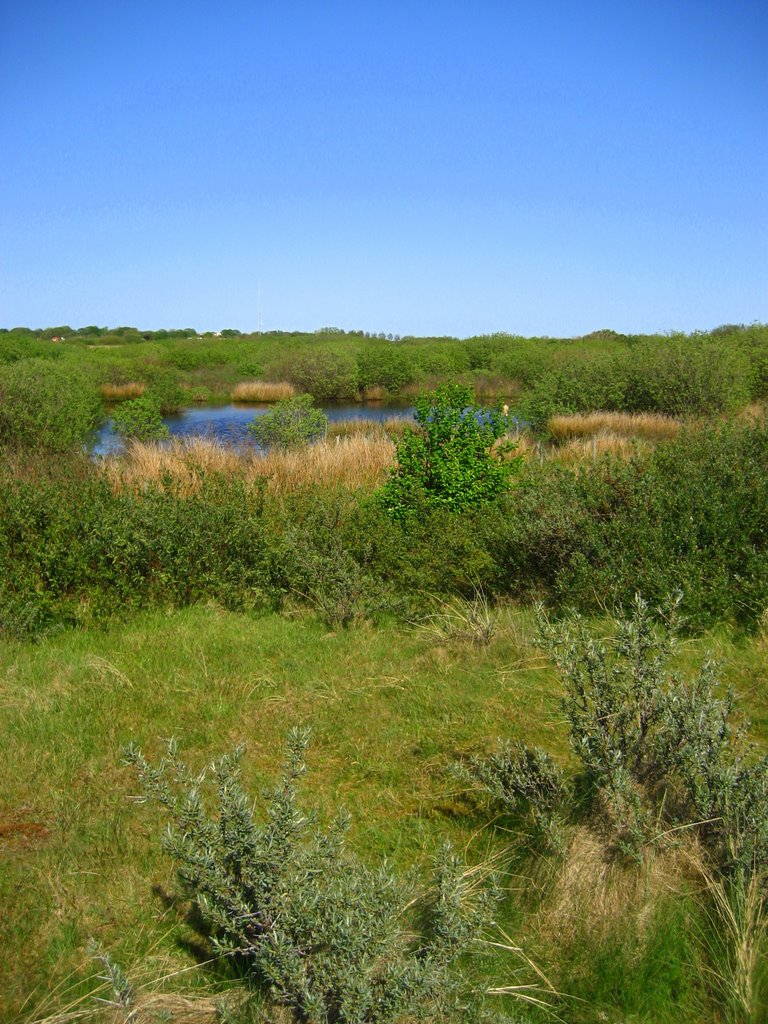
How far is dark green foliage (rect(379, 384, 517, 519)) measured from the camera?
7.14 m

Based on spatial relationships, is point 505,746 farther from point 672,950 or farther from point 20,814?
point 20,814

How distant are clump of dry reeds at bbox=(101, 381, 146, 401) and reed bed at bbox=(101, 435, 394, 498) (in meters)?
25.8

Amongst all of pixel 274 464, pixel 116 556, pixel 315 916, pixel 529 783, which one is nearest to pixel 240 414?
pixel 274 464

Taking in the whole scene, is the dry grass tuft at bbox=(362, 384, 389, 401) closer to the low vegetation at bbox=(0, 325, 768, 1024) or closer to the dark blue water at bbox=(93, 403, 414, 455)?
the dark blue water at bbox=(93, 403, 414, 455)

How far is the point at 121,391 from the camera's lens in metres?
35.8

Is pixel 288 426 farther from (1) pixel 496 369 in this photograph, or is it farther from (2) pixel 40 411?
(1) pixel 496 369

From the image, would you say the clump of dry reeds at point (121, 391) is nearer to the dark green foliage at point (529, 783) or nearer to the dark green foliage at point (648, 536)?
the dark green foliage at point (648, 536)

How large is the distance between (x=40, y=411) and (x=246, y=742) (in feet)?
35.2

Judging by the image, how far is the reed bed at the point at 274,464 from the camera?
28.8 ft

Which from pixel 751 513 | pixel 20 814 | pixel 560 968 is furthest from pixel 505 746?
pixel 751 513

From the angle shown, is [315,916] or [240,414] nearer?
[315,916]

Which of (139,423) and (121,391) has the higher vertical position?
(121,391)

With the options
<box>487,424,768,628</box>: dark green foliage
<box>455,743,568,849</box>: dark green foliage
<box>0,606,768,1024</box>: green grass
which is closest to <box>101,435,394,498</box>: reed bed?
<box>487,424,768,628</box>: dark green foliage

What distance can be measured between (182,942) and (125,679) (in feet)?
6.41
